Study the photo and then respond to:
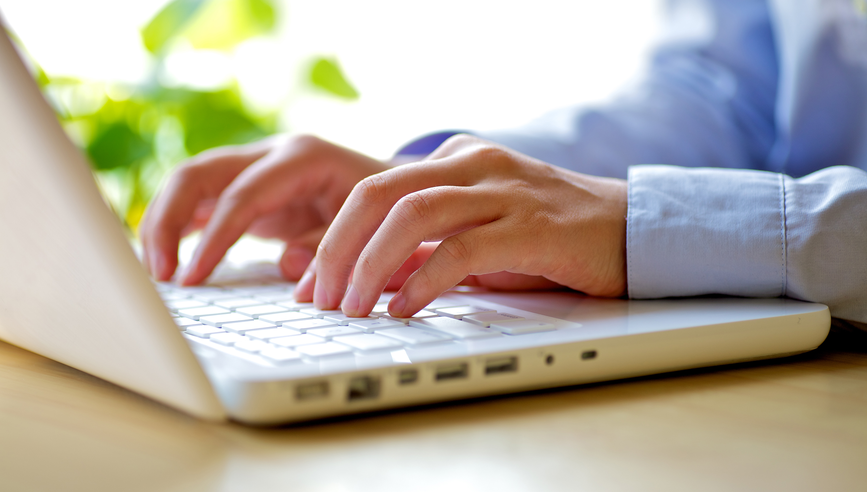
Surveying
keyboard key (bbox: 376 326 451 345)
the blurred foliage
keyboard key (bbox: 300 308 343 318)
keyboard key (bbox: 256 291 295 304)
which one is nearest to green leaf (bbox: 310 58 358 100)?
the blurred foliage

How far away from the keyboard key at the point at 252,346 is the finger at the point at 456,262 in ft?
0.37

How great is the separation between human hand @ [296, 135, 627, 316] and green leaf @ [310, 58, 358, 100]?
4.71 feet

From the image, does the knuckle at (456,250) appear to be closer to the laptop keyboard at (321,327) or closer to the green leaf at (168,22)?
the laptop keyboard at (321,327)

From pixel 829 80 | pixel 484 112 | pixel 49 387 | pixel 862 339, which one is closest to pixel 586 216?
pixel 862 339

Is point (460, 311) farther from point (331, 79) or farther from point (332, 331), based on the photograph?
point (331, 79)

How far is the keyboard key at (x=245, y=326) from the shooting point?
1.52 ft

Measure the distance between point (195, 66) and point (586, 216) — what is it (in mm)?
1853

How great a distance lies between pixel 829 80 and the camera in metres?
0.90

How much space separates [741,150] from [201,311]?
2.78ft

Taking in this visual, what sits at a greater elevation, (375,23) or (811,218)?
(375,23)

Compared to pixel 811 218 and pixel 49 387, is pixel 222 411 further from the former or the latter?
pixel 811 218

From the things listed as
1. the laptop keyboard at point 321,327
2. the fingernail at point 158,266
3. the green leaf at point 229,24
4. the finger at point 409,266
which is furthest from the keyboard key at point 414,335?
the green leaf at point 229,24

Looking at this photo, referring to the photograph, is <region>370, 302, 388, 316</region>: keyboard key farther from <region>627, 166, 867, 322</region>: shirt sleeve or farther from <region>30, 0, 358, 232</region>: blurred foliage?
<region>30, 0, 358, 232</region>: blurred foliage

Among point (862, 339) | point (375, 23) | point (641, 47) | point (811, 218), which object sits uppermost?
point (375, 23)
